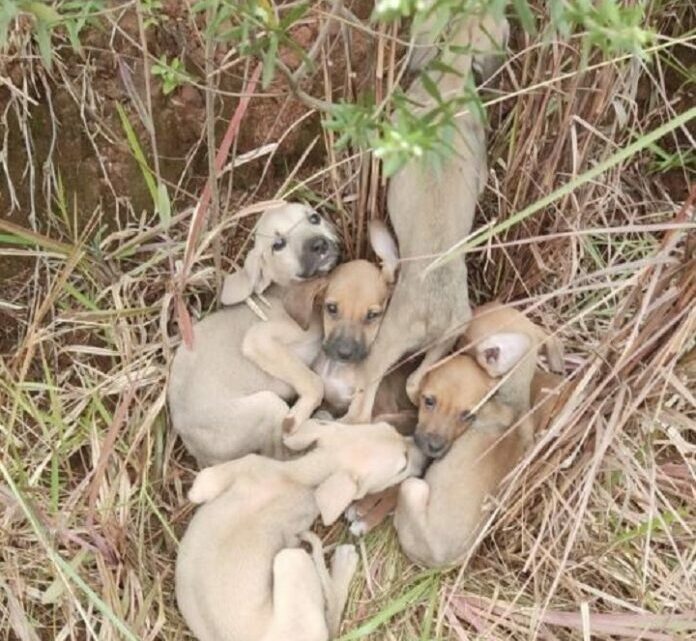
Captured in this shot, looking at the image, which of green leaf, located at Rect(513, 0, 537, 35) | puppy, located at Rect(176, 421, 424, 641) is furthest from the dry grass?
green leaf, located at Rect(513, 0, 537, 35)

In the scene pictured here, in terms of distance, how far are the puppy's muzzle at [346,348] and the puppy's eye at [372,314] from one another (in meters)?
0.07

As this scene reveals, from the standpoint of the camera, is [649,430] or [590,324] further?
[590,324]

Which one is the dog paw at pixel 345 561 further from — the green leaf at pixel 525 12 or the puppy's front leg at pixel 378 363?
the green leaf at pixel 525 12

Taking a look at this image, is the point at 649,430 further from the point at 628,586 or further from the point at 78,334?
the point at 78,334

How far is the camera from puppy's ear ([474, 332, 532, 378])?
3.31 m

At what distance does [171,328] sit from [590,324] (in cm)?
135

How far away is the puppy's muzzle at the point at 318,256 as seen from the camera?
3365 millimetres

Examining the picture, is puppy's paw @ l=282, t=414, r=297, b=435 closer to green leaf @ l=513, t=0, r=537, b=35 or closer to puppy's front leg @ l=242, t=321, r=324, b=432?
puppy's front leg @ l=242, t=321, r=324, b=432

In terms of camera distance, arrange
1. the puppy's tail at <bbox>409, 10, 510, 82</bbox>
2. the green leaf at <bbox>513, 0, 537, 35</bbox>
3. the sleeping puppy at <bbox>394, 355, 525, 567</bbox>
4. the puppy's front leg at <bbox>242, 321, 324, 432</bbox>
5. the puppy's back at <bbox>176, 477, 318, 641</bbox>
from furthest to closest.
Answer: the puppy's front leg at <bbox>242, 321, 324, 432</bbox> → the sleeping puppy at <bbox>394, 355, 525, 567</bbox> → the puppy's back at <bbox>176, 477, 318, 641</bbox> → the puppy's tail at <bbox>409, 10, 510, 82</bbox> → the green leaf at <bbox>513, 0, 537, 35</bbox>

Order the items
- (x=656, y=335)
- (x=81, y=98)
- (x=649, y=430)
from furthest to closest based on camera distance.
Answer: (x=81, y=98) < (x=649, y=430) < (x=656, y=335)

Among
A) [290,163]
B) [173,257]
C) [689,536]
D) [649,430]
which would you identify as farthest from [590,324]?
[173,257]

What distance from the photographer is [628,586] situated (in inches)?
130

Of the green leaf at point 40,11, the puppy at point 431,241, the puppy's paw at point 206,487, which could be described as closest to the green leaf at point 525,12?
the puppy at point 431,241

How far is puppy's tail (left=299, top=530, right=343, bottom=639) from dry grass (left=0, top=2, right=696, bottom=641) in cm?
7
